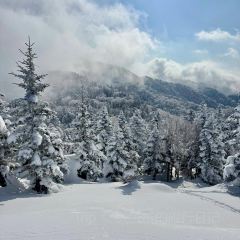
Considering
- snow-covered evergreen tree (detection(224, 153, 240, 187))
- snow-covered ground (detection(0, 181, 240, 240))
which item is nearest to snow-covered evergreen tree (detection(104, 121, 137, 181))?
snow-covered evergreen tree (detection(224, 153, 240, 187))

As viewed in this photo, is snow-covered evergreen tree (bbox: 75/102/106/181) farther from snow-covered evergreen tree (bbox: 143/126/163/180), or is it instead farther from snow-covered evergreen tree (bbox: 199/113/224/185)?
snow-covered evergreen tree (bbox: 199/113/224/185)

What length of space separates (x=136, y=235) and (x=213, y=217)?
27.7 ft

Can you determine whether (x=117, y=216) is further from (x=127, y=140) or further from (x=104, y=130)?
(x=104, y=130)

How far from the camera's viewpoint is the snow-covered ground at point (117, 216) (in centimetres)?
1802

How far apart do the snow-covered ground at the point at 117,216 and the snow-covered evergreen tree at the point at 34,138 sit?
1.98 m

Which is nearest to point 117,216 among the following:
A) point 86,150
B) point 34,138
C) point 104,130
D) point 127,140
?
point 34,138

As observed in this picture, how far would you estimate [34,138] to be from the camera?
31.6m

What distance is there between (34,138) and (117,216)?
12.3 m

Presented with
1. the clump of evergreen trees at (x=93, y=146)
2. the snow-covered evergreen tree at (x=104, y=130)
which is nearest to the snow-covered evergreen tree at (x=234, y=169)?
the clump of evergreen trees at (x=93, y=146)

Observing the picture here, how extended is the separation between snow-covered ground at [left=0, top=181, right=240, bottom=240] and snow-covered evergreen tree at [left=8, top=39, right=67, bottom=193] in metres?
1.98

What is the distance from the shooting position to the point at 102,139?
6288 centimetres

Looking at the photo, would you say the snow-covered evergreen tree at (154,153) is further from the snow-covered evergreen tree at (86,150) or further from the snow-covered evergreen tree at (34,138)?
the snow-covered evergreen tree at (34,138)

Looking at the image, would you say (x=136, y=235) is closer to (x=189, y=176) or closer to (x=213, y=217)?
(x=213, y=217)

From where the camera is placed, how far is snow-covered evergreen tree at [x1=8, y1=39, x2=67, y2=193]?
31.6m
